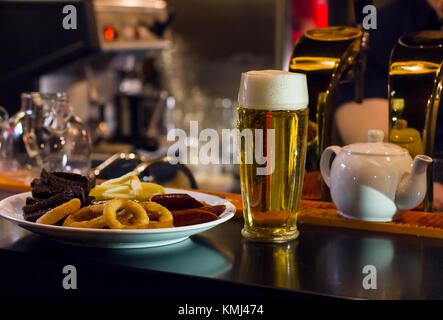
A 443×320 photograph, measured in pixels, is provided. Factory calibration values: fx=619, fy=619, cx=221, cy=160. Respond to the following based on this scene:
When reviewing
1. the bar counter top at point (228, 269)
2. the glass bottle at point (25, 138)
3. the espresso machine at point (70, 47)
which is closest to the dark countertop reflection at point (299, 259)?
the bar counter top at point (228, 269)

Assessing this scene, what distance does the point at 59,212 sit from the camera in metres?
0.83

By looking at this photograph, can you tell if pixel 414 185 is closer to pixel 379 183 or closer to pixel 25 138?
pixel 379 183

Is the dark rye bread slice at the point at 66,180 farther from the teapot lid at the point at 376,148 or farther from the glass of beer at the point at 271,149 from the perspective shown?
the teapot lid at the point at 376,148

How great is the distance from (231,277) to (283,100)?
26 cm

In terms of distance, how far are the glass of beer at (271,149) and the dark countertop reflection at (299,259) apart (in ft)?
0.12

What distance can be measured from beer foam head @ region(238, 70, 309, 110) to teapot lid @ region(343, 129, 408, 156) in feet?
0.64

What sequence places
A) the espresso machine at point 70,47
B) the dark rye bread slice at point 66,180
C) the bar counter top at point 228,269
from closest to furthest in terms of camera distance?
the bar counter top at point 228,269 < the dark rye bread slice at point 66,180 < the espresso machine at point 70,47

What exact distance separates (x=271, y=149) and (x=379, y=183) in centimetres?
22

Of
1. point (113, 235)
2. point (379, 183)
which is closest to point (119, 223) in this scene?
point (113, 235)

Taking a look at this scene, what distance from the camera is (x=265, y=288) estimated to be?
0.69 m

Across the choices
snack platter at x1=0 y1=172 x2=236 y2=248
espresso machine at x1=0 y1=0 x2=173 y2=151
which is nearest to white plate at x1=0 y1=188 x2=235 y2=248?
snack platter at x1=0 y1=172 x2=236 y2=248

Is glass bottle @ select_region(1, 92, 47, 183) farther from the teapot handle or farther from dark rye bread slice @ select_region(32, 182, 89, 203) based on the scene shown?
the teapot handle

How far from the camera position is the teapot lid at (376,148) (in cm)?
100
